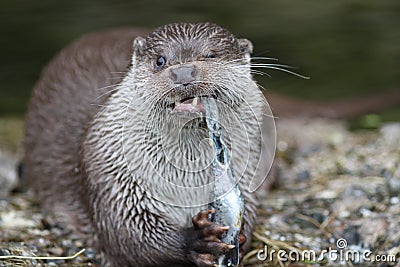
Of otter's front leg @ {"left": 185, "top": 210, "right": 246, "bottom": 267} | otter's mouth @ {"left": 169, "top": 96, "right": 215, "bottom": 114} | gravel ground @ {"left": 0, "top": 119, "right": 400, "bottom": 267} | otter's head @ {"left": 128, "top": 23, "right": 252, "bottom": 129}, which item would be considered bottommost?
gravel ground @ {"left": 0, "top": 119, "right": 400, "bottom": 267}

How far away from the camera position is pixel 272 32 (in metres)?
7.27

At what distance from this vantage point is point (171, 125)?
9.50ft

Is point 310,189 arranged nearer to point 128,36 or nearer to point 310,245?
point 310,245

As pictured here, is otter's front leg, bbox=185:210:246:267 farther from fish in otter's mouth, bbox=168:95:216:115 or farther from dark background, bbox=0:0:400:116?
dark background, bbox=0:0:400:116

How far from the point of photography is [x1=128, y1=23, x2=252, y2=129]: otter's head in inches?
106

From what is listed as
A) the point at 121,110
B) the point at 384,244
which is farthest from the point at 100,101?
the point at 384,244

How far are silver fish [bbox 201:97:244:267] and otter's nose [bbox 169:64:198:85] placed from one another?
0.90 feet

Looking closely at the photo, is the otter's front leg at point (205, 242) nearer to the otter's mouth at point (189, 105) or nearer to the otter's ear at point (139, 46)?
the otter's mouth at point (189, 105)

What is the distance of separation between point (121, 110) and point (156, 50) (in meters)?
0.31

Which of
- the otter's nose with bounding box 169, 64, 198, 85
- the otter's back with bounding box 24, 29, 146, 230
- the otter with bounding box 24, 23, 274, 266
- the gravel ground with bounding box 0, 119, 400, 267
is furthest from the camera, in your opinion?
the otter's back with bounding box 24, 29, 146, 230

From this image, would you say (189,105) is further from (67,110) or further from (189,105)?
(67,110)

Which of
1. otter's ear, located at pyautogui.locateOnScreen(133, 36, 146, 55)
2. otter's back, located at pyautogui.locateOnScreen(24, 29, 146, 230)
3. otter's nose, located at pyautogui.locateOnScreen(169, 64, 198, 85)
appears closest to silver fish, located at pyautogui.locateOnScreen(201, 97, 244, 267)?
otter's nose, located at pyautogui.locateOnScreen(169, 64, 198, 85)

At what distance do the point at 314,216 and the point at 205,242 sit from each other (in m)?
0.85

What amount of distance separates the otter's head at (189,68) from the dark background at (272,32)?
135 inches
